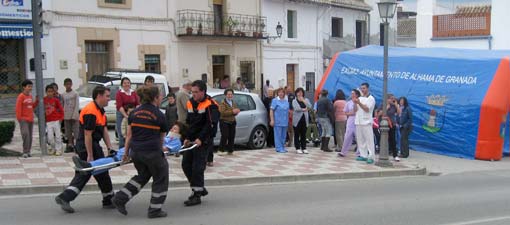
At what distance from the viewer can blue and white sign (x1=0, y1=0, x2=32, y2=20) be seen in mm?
18403

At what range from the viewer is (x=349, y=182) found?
11.5 metres

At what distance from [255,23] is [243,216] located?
21.3 metres

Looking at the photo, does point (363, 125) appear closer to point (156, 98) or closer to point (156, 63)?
point (156, 98)

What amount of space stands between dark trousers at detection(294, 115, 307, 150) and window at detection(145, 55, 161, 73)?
A: 11.3 m

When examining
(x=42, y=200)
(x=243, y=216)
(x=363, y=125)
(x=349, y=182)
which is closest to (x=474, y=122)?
(x=363, y=125)

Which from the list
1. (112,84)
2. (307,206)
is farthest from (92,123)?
(112,84)

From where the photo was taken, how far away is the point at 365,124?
13453 millimetres

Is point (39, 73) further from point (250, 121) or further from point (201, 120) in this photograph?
point (201, 120)

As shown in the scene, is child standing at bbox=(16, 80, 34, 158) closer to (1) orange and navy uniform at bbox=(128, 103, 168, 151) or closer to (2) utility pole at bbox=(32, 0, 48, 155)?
(2) utility pole at bbox=(32, 0, 48, 155)

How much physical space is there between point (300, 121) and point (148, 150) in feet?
23.9

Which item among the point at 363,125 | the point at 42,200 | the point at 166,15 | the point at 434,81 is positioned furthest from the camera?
the point at 166,15

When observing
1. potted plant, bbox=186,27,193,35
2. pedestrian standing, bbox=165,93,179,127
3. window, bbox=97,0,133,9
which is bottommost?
pedestrian standing, bbox=165,93,179,127

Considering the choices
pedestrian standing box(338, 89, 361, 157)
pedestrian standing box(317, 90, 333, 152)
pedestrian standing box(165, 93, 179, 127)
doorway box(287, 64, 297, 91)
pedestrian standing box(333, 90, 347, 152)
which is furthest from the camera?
doorway box(287, 64, 297, 91)

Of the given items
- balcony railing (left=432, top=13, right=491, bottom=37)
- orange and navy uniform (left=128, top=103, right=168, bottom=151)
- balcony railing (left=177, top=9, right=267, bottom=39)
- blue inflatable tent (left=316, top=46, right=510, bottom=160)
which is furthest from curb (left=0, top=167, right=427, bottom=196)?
balcony railing (left=432, top=13, right=491, bottom=37)
